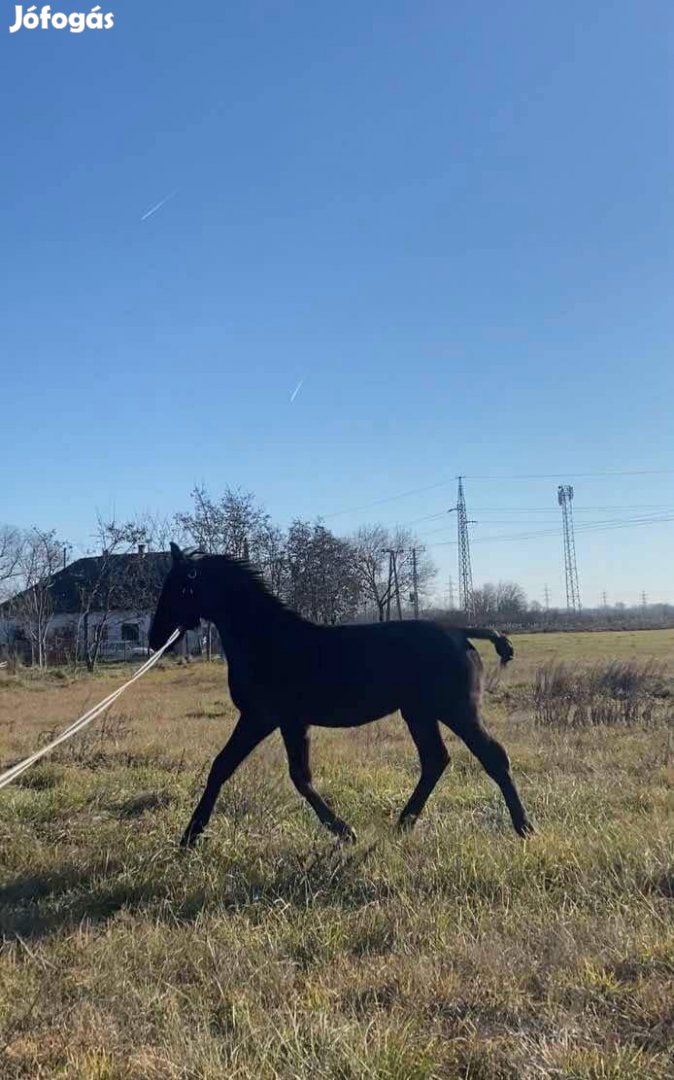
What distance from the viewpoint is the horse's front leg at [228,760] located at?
6.24 m

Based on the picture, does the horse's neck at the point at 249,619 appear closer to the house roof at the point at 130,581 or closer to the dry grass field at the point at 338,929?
the dry grass field at the point at 338,929

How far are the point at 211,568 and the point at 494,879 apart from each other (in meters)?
3.15

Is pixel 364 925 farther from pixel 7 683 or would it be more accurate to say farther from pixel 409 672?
pixel 7 683

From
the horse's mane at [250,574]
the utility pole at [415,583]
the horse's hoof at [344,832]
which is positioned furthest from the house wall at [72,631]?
the horse's hoof at [344,832]

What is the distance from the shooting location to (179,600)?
7.03 m

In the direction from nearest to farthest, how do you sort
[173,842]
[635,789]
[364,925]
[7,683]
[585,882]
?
[364,925] < [585,882] < [173,842] < [635,789] < [7,683]

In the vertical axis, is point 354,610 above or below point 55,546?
below

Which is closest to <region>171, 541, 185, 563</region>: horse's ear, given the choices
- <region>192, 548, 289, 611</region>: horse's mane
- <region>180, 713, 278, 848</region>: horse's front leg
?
<region>192, 548, 289, 611</region>: horse's mane

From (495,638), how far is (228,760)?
84.7 inches

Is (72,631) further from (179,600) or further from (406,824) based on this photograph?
(406,824)

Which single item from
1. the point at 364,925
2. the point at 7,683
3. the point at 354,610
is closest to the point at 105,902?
the point at 364,925

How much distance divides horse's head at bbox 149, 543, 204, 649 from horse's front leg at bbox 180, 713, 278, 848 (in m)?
1.03

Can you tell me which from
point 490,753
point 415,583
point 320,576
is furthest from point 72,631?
point 490,753

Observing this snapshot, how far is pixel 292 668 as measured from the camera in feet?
21.0
